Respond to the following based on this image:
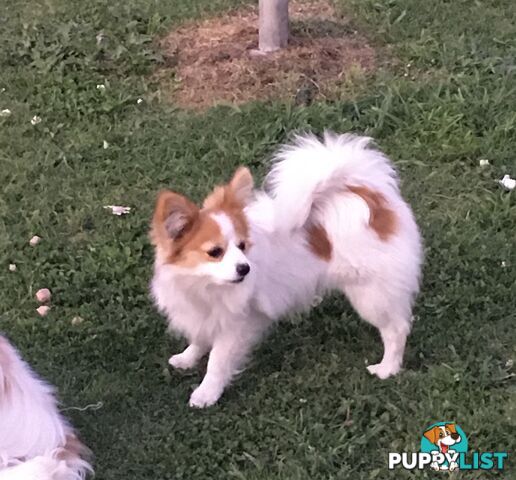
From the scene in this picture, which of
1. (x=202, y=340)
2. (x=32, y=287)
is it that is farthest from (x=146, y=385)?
(x=32, y=287)

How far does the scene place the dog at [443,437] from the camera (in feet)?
11.6

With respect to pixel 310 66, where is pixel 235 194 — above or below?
above

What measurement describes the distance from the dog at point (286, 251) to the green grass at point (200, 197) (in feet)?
0.95

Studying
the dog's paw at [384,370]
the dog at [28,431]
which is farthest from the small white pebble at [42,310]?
the dog's paw at [384,370]

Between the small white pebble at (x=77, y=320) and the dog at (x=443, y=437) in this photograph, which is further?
the small white pebble at (x=77, y=320)

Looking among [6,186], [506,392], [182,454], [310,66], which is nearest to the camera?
[182,454]

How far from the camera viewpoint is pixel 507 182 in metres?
5.04

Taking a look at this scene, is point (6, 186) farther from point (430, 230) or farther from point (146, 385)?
point (430, 230)

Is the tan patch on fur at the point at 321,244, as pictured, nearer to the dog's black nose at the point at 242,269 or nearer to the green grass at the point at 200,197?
the dog's black nose at the point at 242,269

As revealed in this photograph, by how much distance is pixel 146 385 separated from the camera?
394 centimetres

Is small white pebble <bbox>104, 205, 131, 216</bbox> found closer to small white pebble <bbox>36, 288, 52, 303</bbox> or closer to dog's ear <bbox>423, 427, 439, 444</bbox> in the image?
small white pebble <bbox>36, 288, 52, 303</bbox>

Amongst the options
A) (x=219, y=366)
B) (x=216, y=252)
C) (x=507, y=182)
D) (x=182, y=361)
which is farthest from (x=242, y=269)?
(x=507, y=182)

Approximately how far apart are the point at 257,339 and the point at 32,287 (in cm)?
128

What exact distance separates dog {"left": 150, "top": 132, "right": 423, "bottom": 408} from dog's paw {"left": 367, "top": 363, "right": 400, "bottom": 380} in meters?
0.14
